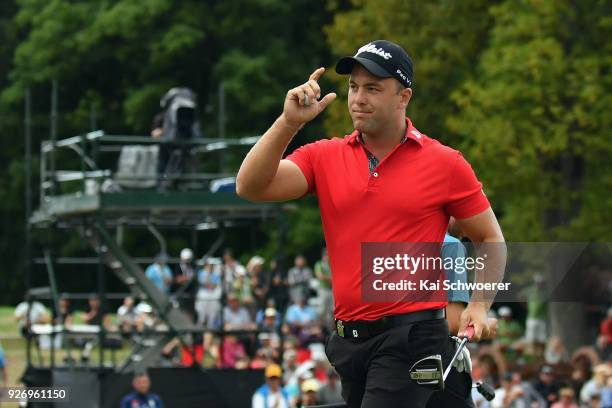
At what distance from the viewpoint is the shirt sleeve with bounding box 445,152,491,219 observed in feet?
23.2

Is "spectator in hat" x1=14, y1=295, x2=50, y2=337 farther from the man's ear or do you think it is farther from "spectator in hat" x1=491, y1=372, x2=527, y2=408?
the man's ear

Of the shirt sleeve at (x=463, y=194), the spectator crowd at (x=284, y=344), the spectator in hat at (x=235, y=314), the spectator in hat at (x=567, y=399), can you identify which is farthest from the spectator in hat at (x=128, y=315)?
the shirt sleeve at (x=463, y=194)

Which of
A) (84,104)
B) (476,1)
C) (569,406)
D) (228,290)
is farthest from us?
(84,104)

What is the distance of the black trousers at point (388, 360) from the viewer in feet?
22.9

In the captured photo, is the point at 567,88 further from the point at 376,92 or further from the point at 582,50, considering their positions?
the point at 376,92

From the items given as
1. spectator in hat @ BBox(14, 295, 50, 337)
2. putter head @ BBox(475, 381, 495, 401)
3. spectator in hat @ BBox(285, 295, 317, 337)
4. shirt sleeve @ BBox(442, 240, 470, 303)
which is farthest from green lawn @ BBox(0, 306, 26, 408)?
shirt sleeve @ BBox(442, 240, 470, 303)

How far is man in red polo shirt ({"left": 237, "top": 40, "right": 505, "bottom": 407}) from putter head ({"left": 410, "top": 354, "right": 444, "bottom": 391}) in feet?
0.27

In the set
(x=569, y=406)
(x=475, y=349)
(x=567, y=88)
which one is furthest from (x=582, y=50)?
(x=569, y=406)

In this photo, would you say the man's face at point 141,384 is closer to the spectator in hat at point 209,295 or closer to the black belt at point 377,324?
the spectator in hat at point 209,295

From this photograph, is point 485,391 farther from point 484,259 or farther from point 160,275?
point 160,275

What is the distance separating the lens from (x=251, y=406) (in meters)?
18.5

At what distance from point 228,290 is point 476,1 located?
387 inches

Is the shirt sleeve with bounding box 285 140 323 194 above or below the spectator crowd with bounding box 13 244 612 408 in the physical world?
above

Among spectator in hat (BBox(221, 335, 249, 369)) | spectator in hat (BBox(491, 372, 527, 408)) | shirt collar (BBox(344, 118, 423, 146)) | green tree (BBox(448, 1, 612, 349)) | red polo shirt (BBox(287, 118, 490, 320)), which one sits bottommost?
spectator in hat (BBox(491, 372, 527, 408))
